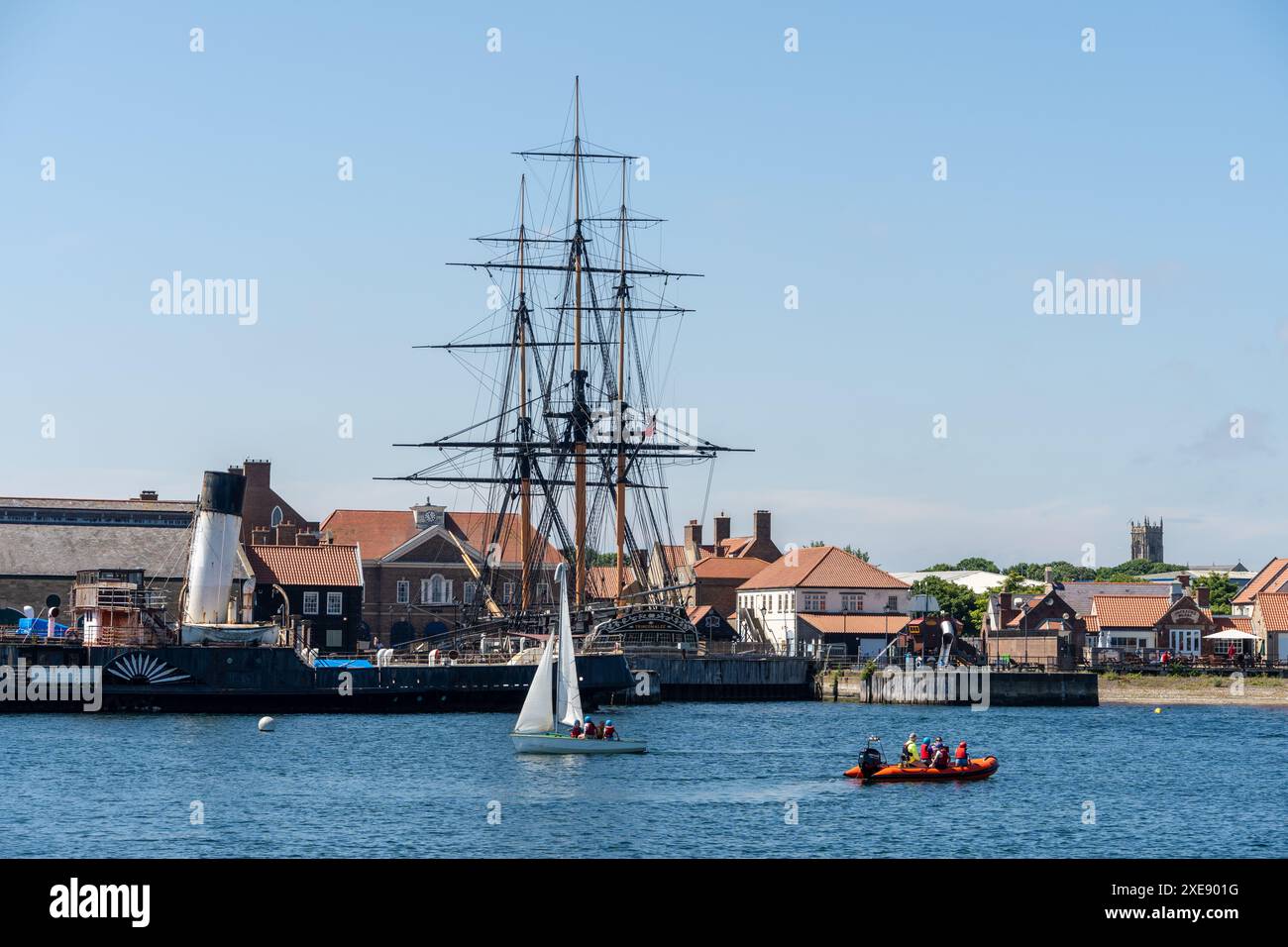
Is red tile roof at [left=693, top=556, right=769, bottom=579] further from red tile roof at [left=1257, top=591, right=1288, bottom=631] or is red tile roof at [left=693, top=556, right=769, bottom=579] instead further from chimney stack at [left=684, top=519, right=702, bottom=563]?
red tile roof at [left=1257, top=591, right=1288, bottom=631]

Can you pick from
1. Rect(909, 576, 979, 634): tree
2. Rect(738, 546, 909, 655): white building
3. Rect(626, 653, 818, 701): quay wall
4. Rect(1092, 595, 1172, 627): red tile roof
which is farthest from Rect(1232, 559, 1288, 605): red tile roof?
Rect(626, 653, 818, 701): quay wall

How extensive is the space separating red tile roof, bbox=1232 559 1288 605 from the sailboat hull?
307ft

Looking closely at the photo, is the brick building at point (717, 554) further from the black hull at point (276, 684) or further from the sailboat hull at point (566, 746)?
the sailboat hull at point (566, 746)

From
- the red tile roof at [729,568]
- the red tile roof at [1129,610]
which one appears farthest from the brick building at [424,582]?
the red tile roof at [1129,610]

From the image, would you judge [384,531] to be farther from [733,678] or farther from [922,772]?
[922,772]

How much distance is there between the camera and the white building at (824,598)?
12344 cm

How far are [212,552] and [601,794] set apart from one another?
136ft

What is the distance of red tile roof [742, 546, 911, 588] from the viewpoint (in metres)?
127

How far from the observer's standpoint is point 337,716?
82438mm

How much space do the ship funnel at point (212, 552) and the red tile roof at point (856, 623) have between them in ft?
170

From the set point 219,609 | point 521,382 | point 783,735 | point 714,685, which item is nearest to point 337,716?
point 219,609

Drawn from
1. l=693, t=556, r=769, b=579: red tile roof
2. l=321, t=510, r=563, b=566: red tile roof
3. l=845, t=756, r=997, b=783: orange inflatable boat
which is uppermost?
l=321, t=510, r=563, b=566: red tile roof
